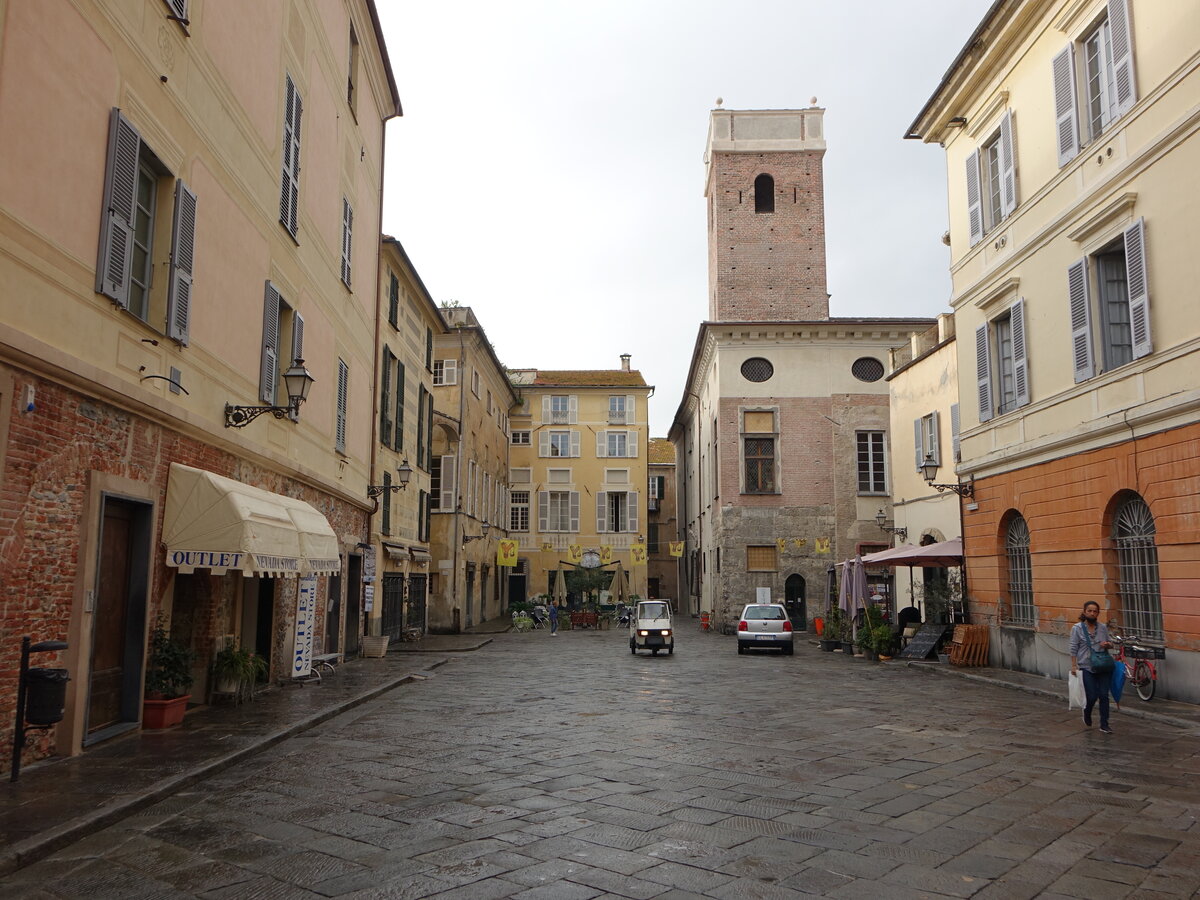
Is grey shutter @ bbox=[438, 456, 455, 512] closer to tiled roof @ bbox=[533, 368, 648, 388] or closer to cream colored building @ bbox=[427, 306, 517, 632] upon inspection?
cream colored building @ bbox=[427, 306, 517, 632]

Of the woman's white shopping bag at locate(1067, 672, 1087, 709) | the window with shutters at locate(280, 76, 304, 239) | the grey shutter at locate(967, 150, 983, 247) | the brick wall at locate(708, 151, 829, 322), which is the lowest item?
the woman's white shopping bag at locate(1067, 672, 1087, 709)

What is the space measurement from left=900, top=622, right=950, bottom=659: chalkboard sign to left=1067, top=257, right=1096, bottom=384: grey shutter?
770cm

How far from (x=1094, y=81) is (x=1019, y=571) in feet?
27.4

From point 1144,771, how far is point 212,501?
9.29 m

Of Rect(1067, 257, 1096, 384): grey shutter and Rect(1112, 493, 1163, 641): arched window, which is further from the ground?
Rect(1067, 257, 1096, 384): grey shutter

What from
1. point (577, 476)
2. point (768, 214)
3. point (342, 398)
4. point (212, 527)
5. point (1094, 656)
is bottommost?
point (1094, 656)

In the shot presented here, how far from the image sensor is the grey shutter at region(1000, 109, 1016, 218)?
1652 cm

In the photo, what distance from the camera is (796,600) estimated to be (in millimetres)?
34094

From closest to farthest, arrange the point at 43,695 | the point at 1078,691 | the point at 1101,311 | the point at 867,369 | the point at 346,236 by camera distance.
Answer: the point at 43,695 → the point at 1078,691 → the point at 1101,311 → the point at 346,236 → the point at 867,369

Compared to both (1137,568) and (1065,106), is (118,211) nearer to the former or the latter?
(1137,568)

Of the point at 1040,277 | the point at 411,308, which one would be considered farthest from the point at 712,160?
the point at 1040,277

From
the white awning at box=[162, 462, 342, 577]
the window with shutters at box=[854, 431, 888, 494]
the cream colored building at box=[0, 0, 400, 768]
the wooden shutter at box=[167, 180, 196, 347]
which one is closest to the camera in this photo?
the cream colored building at box=[0, 0, 400, 768]

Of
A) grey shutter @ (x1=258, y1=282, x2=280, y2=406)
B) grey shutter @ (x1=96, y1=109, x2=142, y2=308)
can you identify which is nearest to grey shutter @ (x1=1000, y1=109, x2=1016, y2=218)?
grey shutter @ (x1=258, y1=282, x2=280, y2=406)

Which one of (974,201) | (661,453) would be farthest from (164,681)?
(661,453)
